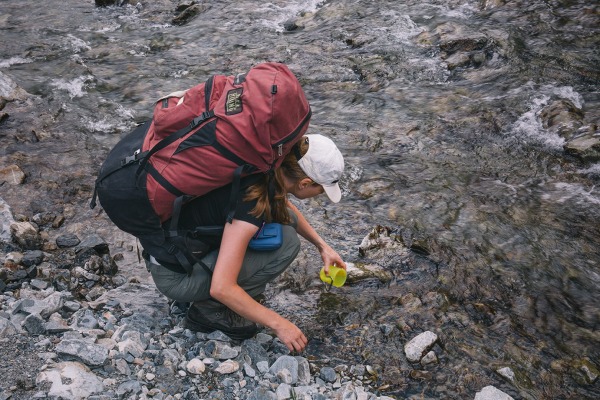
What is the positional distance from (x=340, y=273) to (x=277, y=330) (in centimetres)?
105

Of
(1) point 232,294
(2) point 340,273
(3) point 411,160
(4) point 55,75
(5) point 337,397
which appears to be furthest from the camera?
(4) point 55,75

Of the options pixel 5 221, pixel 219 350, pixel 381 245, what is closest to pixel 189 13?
pixel 5 221

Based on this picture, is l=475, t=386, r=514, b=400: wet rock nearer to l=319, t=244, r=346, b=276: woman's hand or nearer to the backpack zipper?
l=319, t=244, r=346, b=276: woman's hand

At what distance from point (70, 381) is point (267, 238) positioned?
163cm

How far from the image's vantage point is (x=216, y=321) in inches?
184

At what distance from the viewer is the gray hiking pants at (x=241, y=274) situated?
4.55m

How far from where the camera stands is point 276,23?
12516mm

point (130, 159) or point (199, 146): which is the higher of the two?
point (199, 146)

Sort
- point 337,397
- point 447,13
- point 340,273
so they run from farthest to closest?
point 447,13
point 340,273
point 337,397

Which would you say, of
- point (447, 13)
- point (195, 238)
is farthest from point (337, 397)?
point (447, 13)

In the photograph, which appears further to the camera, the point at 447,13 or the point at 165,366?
the point at 447,13

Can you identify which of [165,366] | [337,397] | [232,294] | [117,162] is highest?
[117,162]

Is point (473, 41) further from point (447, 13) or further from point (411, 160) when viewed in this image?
point (411, 160)

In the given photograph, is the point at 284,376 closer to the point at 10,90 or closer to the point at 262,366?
the point at 262,366
